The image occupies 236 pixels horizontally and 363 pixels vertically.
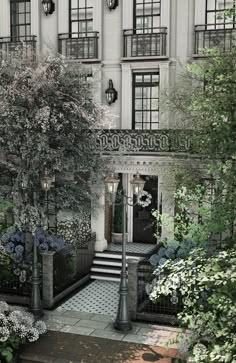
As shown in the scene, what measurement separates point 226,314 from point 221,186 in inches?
118

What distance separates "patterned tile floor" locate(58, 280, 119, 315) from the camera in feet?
48.6

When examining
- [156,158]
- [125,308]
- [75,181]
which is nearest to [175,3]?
[156,158]

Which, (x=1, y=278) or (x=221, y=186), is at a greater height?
(x=221, y=186)

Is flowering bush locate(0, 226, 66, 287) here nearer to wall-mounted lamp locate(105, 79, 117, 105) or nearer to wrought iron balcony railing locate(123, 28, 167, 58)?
wall-mounted lamp locate(105, 79, 117, 105)

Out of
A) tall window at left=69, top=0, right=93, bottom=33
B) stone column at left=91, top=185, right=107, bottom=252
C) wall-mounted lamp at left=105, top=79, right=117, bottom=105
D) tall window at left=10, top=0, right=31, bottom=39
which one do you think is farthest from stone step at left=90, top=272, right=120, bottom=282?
tall window at left=10, top=0, right=31, bottom=39

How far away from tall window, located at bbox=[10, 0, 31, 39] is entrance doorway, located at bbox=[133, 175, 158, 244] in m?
7.93

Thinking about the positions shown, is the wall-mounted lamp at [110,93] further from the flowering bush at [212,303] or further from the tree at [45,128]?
the flowering bush at [212,303]

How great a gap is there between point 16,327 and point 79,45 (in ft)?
37.3

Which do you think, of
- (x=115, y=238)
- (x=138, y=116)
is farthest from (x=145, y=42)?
(x=115, y=238)

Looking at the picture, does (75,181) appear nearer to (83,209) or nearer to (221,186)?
(83,209)

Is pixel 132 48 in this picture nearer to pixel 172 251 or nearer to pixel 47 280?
pixel 172 251

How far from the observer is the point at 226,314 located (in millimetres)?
5676

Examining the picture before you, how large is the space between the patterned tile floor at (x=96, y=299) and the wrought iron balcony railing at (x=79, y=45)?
876cm

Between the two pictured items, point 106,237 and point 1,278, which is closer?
point 1,278
